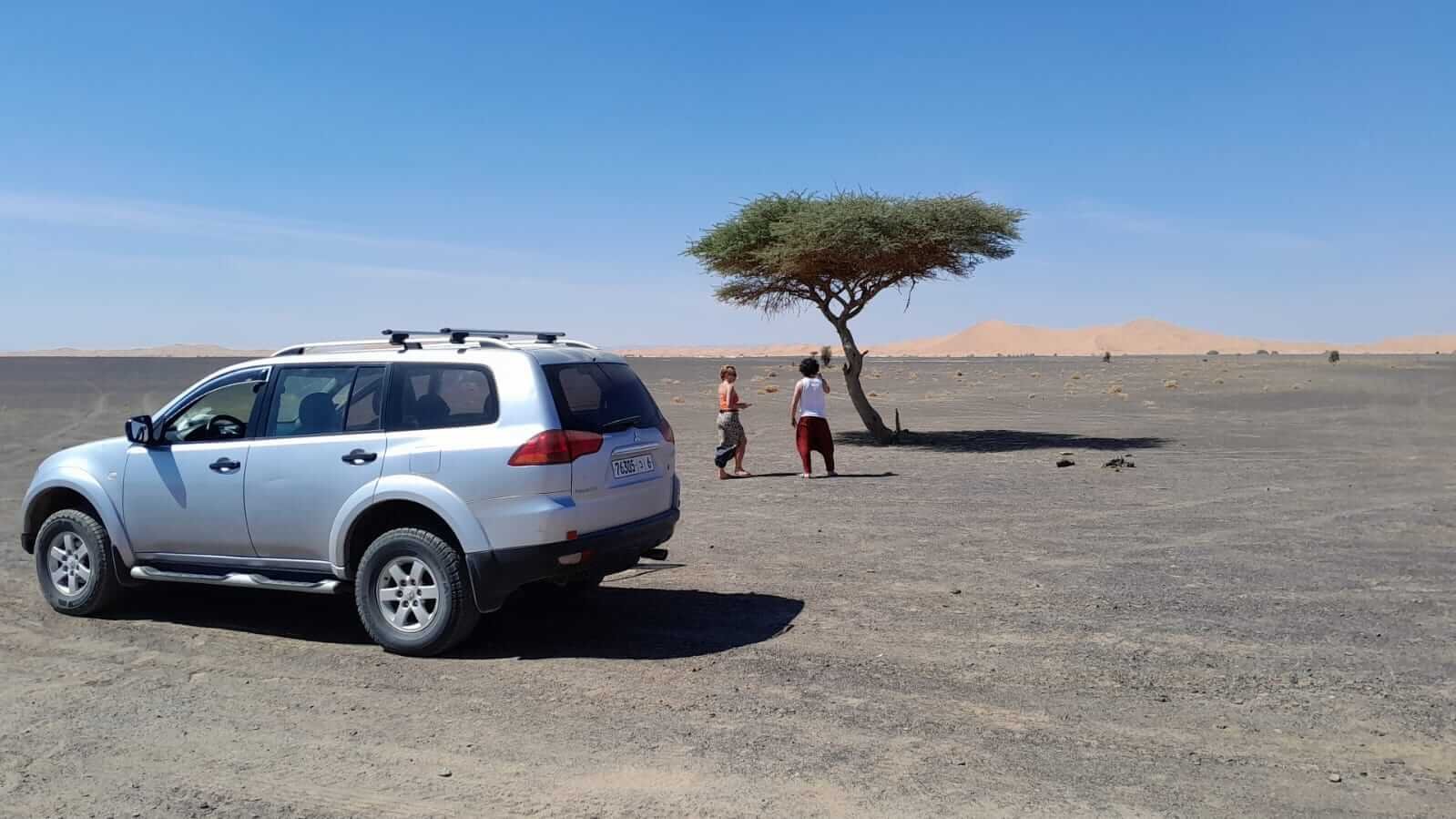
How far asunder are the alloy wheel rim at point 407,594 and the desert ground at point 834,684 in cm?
31

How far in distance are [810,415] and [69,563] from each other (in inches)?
403

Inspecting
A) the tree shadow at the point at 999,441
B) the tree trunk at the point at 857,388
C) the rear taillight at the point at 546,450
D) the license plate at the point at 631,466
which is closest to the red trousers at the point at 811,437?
the tree shadow at the point at 999,441

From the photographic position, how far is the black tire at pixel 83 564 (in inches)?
327

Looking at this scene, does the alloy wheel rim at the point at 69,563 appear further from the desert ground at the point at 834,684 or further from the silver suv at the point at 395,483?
the desert ground at the point at 834,684

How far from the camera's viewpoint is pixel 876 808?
4.74 m

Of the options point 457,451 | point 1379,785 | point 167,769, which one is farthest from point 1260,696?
point 167,769

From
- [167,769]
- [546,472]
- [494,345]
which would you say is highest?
[494,345]

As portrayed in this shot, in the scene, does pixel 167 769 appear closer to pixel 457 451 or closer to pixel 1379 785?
pixel 457 451

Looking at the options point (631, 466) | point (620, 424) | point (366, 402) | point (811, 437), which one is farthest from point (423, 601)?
point (811, 437)

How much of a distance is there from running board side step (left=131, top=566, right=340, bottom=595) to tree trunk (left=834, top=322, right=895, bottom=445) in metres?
16.9

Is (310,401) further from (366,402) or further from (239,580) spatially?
(239,580)

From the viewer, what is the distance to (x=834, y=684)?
6.52 m

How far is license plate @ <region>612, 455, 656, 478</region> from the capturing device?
7445 millimetres

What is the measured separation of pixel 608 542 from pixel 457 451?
108cm
